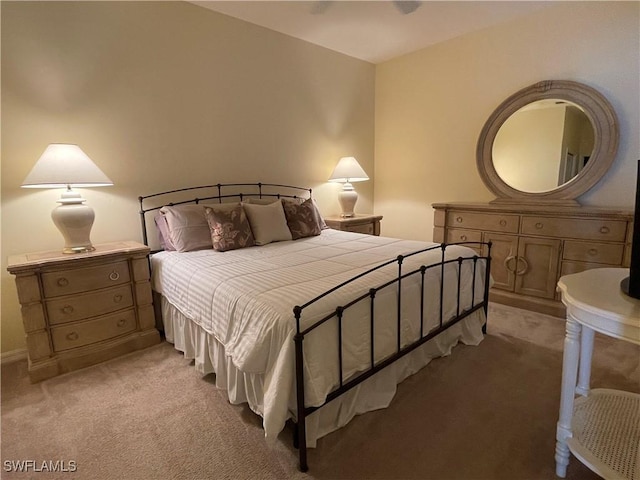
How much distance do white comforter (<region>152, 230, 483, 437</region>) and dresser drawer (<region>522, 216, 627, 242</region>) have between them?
3.09 ft

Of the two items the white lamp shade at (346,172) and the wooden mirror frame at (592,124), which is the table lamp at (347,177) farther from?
the wooden mirror frame at (592,124)

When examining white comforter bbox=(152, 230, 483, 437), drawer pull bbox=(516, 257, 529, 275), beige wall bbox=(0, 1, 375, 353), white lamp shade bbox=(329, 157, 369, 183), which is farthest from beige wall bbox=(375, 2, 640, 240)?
Result: white comforter bbox=(152, 230, 483, 437)

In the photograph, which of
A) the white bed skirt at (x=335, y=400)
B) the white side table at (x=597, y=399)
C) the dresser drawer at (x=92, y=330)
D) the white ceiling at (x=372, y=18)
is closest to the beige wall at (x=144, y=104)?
the white ceiling at (x=372, y=18)

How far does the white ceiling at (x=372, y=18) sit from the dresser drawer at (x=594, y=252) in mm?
2234

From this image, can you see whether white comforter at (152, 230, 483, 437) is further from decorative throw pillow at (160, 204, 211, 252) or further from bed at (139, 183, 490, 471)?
decorative throw pillow at (160, 204, 211, 252)

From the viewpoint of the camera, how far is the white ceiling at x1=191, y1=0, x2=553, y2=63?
9.94 ft

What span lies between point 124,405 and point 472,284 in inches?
94.2

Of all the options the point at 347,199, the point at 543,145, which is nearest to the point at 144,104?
the point at 347,199

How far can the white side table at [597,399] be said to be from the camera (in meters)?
1.15

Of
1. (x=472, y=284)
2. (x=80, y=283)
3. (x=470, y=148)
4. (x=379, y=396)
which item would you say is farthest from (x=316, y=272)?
(x=470, y=148)

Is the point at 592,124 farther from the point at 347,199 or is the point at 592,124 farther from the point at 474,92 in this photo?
the point at 347,199

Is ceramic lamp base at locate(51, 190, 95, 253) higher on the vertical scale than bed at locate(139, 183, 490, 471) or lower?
higher

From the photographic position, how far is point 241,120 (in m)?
3.40

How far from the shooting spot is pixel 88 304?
7.54 feet
